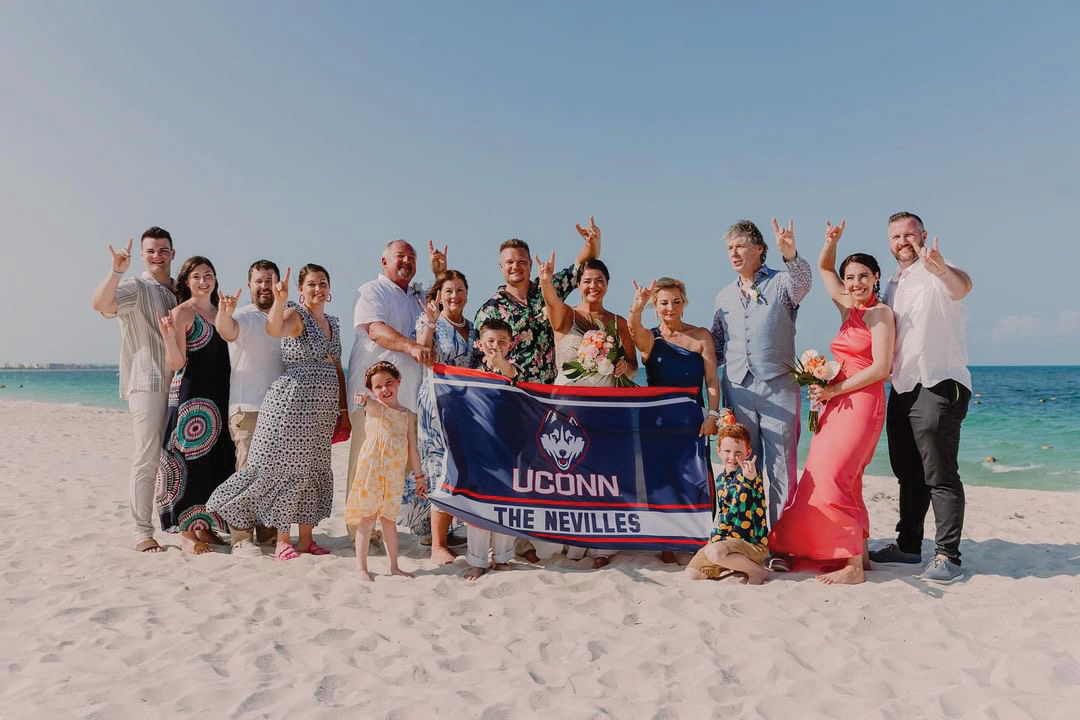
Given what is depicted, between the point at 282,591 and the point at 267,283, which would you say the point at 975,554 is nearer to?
the point at 282,591

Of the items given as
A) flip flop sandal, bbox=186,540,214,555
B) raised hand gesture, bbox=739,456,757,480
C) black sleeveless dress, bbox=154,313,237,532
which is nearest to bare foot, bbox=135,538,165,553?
black sleeveless dress, bbox=154,313,237,532

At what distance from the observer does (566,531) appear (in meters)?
5.10

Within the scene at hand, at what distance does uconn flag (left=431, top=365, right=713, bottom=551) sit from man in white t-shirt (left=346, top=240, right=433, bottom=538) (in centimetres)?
38

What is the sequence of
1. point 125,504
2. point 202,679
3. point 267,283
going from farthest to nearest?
point 125,504
point 267,283
point 202,679

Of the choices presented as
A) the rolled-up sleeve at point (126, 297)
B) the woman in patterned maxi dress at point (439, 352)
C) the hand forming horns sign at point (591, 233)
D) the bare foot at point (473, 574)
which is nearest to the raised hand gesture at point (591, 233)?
the hand forming horns sign at point (591, 233)

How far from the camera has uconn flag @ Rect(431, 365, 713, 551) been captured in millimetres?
5094

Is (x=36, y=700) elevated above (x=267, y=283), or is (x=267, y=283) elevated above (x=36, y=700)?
(x=267, y=283)

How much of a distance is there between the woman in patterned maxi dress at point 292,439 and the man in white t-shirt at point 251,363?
139 millimetres

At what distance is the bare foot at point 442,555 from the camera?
5.28 meters

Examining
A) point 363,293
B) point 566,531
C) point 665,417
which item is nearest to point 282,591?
point 566,531

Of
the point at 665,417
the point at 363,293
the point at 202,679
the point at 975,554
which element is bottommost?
the point at 975,554

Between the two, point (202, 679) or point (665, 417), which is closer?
point (202, 679)

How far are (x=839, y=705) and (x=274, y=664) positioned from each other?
2748 millimetres

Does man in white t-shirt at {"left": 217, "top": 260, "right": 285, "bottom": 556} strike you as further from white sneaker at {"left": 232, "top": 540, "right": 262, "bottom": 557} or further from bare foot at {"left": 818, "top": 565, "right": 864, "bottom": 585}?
bare foot at {"left": 818, "top": 565, "right": 864, "bottom": 585}
